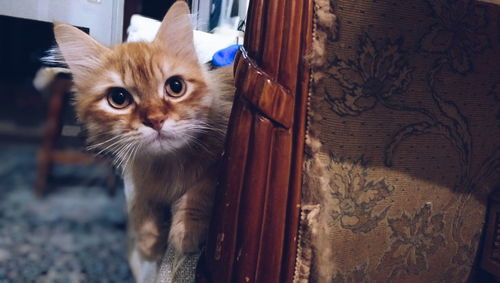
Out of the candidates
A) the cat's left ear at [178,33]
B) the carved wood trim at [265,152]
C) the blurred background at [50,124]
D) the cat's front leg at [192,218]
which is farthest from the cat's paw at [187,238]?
the cat's left ear at [178,33]

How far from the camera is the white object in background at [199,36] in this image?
2.39ft

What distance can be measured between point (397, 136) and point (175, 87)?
41cm

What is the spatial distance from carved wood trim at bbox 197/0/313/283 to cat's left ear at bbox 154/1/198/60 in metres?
0.27

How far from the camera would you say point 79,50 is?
2.14 feet

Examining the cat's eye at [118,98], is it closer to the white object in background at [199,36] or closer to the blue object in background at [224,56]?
the white object in background at [199,36]

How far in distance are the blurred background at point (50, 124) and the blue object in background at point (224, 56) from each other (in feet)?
0.09

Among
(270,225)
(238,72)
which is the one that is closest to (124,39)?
(238,72)

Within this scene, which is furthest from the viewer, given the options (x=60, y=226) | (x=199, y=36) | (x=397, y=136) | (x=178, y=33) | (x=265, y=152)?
(x=60, y=226)

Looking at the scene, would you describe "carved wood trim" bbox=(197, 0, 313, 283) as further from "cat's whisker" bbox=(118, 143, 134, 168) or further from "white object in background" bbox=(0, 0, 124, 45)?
"white object in background" bbox=(0, 0, 124, 45)

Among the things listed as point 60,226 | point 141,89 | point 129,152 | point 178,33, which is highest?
point 178,33

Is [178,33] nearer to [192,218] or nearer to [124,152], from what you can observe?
[124,152]

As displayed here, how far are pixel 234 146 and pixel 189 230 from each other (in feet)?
0.77

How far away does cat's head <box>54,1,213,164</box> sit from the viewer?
24.3 inches

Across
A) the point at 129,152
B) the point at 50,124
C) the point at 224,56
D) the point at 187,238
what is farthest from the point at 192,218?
the point at 224,56
